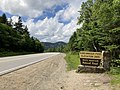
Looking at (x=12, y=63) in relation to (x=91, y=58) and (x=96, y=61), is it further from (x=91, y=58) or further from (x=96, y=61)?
(x=96, y=61)

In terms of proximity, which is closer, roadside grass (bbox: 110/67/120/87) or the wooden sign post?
roadside grass (bbox: 110/67/120/87)

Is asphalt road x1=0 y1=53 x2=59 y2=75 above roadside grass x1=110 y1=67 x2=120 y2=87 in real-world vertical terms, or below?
above

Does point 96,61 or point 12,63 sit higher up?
point 96,61

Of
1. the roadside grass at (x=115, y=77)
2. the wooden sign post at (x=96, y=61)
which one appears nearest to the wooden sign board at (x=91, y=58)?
the wooden sign post at (x=96, y=61)

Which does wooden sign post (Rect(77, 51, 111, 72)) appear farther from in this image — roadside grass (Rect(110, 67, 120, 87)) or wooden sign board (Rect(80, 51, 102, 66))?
roadside grass (Rect(110, 67, 120, 87))

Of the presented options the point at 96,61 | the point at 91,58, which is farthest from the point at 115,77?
the point at 91,58

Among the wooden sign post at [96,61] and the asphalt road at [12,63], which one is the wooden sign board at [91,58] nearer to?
the wooden sign post at [96,61]

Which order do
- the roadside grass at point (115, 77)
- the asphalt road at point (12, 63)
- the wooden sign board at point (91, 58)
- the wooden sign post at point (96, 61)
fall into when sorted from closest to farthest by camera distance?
the roadside grass at point (115, 77) < the wooden sign post at point (96, 61) < the wooden sign board at point (91, 58) < the asphalt road at point (12, 63)

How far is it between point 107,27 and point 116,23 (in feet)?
5.44

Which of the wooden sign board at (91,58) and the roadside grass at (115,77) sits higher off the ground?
the wooden sign board at (91,58)

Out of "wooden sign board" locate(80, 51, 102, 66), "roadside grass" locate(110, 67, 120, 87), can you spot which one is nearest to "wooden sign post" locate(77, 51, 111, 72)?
"wooden sign board" locate(80, 51, 102, 66)

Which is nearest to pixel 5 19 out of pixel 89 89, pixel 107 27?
pixel 107 27

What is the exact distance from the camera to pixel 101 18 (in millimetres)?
19109

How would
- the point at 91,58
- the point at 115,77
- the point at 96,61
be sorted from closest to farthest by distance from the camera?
the point at 115,77
the point at 96,61
the point at 91,58
